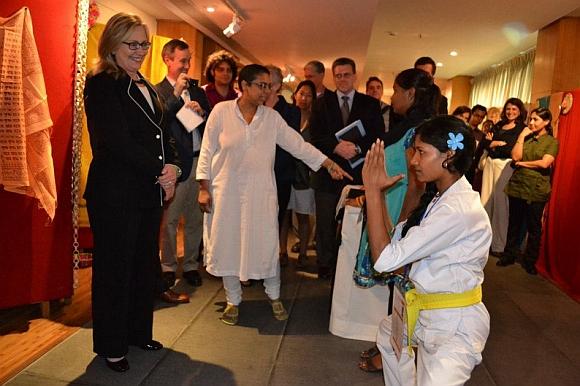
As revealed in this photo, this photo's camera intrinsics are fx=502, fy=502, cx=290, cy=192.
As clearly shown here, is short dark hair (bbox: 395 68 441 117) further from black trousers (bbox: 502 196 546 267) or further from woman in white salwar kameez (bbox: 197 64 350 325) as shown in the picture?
black trousers (bbox: 502 196 546 267)

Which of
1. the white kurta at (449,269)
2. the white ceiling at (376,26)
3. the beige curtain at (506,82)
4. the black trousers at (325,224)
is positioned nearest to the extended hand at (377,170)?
the white kurta at (449,269)

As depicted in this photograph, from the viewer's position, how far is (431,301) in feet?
5.20

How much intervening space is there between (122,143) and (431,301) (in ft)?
4.40

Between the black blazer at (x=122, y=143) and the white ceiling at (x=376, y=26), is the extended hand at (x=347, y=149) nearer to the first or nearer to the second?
the black blazer at (x=122, y=143)

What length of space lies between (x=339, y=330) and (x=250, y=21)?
5.09m

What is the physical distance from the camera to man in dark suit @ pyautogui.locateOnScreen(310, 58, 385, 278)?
11.4ft

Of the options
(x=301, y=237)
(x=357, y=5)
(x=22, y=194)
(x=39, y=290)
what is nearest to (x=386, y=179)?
(x=22, y=194)

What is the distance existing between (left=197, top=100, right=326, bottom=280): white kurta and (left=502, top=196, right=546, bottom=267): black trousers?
9.67 feet

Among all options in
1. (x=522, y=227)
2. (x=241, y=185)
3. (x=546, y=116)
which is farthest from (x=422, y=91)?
(x=522, y=227)

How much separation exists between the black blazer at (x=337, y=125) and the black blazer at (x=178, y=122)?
2.70 feet

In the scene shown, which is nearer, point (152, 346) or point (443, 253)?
point (443, 253)

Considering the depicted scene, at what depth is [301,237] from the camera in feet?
13.9

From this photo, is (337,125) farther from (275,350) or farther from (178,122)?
(275,350)

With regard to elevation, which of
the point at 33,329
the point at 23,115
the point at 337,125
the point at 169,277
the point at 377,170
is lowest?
the point at 33,329
